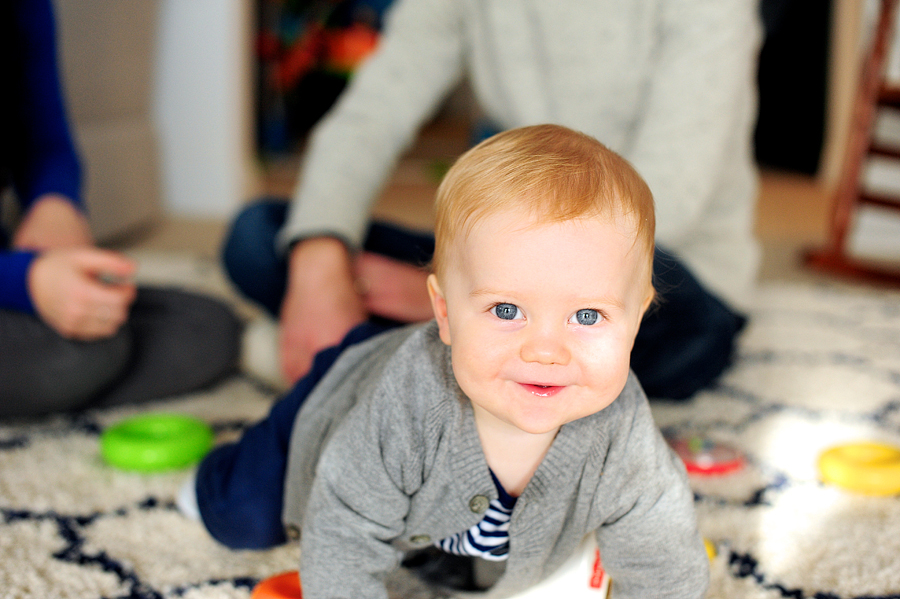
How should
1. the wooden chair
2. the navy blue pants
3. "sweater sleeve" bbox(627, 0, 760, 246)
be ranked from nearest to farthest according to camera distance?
1. the navy blue pants
2. "sweater sleeve" bbox(627, 0, 760, 246)
3. the wooden chair

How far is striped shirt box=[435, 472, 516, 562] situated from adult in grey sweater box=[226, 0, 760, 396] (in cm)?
33

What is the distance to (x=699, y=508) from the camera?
729 mm

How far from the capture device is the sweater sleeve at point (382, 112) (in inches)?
38.6

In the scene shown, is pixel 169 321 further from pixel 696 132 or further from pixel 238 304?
pixel 696 132

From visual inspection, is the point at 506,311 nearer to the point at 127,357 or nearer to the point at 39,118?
Result: the point at 127,357

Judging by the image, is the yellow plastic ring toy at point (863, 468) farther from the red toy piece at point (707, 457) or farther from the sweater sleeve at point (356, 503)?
the sweater sleeve at point (356, 503)

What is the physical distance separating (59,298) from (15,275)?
7cm

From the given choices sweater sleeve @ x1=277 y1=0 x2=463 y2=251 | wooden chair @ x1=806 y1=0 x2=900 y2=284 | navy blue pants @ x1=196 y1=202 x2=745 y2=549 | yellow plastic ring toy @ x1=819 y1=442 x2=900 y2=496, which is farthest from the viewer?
wooden chair @ x1=806 y1=0 x2=900 y2=284

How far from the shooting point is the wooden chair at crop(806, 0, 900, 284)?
185 centimetres

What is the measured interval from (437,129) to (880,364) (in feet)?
12.8

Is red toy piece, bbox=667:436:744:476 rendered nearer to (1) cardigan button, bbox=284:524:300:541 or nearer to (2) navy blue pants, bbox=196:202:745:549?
(2) navy blue pants, bbox=196:202:745:549

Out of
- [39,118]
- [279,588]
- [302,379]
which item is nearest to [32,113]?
[39,118]

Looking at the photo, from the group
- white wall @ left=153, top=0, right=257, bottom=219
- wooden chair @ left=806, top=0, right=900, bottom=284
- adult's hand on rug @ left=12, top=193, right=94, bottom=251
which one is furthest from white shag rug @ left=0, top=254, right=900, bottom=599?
white wall @ left=153, top=0, right=257, bottom=219

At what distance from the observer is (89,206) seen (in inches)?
64.7
